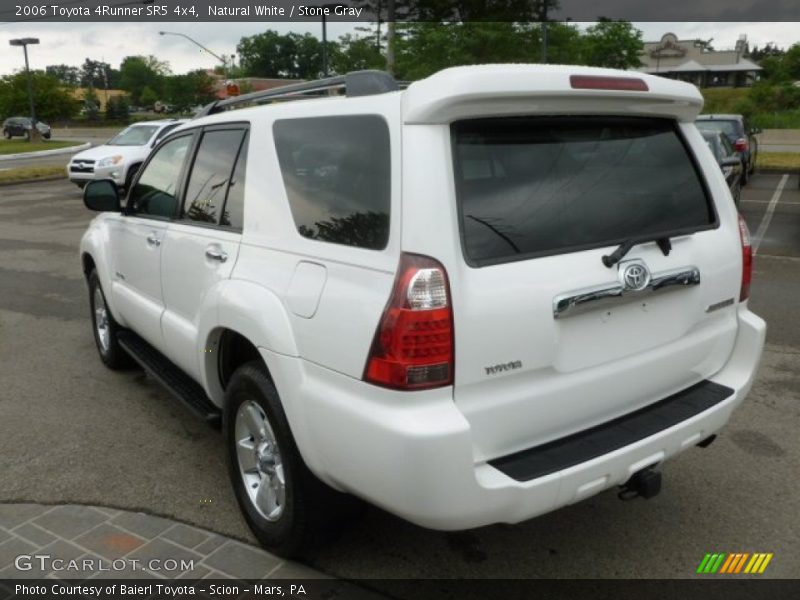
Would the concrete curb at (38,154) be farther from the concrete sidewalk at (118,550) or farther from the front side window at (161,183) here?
the concrete sidewalk at (118,550)

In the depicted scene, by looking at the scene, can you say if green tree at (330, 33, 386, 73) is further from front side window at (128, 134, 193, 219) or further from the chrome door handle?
the chrome door handle

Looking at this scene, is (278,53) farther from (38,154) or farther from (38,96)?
(38,154)

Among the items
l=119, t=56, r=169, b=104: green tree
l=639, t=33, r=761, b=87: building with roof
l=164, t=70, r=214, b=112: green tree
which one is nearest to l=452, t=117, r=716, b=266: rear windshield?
l=164, t=70, r=214, b=112: green tree

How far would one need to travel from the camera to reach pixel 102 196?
15.3ft

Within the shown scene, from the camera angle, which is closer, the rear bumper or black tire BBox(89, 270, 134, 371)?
the rear bumper

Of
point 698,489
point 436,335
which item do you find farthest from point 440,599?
point 698,489

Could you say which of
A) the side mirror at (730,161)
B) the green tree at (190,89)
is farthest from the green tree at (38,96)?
the side mirror at (730,161)

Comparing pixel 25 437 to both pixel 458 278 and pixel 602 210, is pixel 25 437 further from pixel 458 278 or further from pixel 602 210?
pixel 602 210

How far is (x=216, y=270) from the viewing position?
129 inches

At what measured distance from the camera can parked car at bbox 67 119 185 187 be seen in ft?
55.6

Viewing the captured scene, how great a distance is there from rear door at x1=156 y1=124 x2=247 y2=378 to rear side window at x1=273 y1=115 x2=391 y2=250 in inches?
16.7

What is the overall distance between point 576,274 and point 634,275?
0.27 m

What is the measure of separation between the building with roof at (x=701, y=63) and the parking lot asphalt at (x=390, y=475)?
288ft

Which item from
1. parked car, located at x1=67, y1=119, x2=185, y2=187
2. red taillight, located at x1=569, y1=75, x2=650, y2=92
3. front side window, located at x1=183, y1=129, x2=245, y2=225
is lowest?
parked car, located at x1=67, y1=119, x2=185, y2=187
